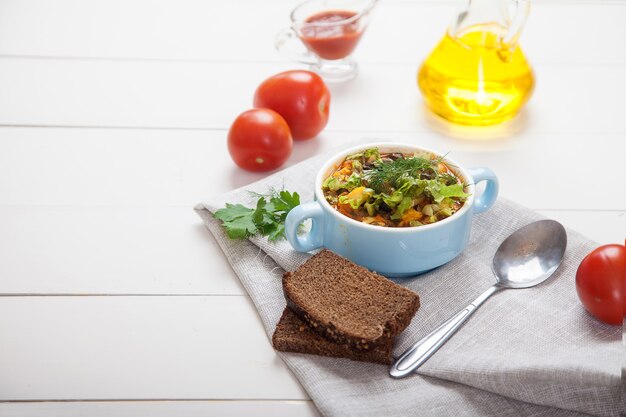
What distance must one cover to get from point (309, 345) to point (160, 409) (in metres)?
0.28

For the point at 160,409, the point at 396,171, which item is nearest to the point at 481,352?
the point at 396,171

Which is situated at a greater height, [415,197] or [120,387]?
[415,197]

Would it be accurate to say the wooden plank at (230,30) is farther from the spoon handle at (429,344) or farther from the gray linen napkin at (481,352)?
the spoon handle at (429,344)

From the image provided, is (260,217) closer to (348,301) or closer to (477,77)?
(348,301)

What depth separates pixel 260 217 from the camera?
70.5 inches

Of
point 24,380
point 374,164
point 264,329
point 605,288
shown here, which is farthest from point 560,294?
A: point 24,380

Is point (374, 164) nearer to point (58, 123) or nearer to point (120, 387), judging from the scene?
point (120, 387)

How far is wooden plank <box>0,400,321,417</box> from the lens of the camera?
142 cm

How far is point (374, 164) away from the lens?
1.75 meters

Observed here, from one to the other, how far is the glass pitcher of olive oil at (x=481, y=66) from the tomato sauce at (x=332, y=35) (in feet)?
0.83

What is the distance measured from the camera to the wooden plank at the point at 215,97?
2291mm

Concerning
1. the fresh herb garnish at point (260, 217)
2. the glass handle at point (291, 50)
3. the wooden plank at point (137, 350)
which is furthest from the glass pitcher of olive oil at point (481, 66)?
the wooden plank at point (137, 350)

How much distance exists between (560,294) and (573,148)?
697 millimetres

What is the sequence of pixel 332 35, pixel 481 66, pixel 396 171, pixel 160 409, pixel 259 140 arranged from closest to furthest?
pixel 160 409 < pixel 396 171 < pixel 259 140 < pixel 481 66 < pixel 332 35
